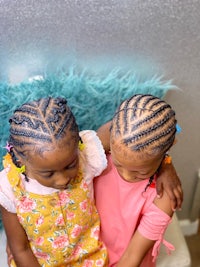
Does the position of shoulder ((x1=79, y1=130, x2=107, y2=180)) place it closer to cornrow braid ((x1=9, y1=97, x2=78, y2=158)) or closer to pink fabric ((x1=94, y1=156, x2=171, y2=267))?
pink fabric ((x1=94, y1=156, x2=171, y2=267))

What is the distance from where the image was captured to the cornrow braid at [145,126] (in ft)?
2.39

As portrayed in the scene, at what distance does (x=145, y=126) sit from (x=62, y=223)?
30 centimetres

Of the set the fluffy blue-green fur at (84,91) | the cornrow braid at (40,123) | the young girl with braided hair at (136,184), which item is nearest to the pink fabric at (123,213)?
the young girl with braided hair at (136,184)

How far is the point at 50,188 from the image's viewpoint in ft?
2.80

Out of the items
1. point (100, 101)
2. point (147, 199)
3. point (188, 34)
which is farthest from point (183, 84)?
point (147, 199)

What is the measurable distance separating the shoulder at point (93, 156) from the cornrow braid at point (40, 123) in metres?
0.16

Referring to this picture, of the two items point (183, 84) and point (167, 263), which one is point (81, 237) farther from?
point (183, 84)

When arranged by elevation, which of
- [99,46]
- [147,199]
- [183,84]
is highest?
[99,46]

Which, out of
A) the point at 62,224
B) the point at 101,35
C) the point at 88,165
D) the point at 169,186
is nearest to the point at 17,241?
the point at 62,224

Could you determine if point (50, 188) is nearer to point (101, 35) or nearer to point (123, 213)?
point (123, 213)

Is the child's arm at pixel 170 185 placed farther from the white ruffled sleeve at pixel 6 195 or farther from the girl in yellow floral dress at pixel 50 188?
the white ruffled sleeve at pixel 6 195

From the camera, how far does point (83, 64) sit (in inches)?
40.8

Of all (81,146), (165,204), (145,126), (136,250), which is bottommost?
(136,250)

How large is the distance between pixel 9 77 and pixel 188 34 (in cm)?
44
